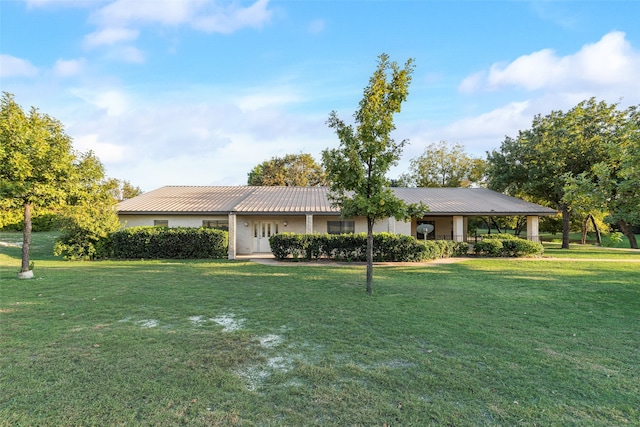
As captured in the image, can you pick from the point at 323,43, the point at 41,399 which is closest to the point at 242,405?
the point at 41,399

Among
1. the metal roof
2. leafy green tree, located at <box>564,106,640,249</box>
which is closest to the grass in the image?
leafy green tree, located at <box>564,106,640,249</box>

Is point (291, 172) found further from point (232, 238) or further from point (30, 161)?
point (30, 161)

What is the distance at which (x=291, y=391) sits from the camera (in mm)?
3312

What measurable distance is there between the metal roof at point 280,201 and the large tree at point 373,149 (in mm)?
8845

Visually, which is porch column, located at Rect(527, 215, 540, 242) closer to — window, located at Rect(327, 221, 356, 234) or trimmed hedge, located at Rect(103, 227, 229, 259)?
window, located at Rect(327, 221, 356, 234)

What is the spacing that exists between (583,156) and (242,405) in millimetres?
27542

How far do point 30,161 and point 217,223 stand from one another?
10240mm

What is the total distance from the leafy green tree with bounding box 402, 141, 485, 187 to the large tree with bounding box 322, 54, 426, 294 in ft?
108

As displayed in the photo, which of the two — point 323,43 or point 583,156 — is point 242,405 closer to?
point 323,43

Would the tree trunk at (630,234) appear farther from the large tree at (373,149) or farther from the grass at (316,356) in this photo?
the large tree at (373,149)

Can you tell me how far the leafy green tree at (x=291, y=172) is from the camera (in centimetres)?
3862

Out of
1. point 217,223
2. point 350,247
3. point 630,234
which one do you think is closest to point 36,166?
point 217,223

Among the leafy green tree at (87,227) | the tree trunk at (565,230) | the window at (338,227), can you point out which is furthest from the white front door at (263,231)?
the tree trunk at (565,230)

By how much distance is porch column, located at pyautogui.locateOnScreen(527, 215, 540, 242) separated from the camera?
63.0 feet
